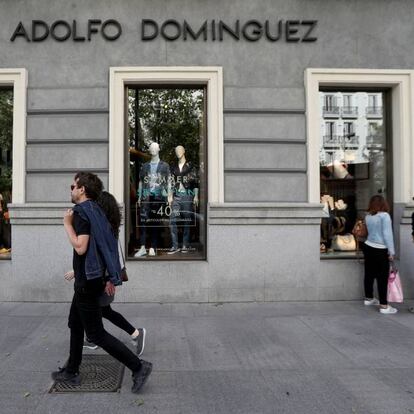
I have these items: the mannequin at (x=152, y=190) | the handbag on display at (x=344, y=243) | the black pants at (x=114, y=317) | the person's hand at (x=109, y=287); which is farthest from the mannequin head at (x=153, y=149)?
the person's hand at (x=109, y=287)

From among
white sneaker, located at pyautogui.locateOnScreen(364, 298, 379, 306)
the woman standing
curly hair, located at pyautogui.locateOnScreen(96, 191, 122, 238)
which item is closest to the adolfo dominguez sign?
the woman standing

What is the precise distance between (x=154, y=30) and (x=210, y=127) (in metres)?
1.92

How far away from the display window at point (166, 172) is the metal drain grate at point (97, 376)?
3.23 metres

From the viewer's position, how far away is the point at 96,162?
7.67 m

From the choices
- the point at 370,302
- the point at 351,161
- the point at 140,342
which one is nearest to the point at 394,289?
the point at 370,302

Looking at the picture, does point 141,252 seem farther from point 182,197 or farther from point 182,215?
point 182,197

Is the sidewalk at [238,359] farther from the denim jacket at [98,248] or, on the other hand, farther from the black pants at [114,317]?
the denim jacket at [98,248]

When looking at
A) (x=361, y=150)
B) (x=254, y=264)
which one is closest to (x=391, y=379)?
(x=254, y=264)

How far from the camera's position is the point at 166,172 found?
826 cm

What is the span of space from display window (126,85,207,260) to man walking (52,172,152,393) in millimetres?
4016

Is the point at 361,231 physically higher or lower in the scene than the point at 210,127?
lower

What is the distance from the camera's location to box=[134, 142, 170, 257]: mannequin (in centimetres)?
813

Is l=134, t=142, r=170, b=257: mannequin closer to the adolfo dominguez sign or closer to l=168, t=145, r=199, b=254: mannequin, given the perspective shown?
l=168, t=145, r=199, b=254: mannequin

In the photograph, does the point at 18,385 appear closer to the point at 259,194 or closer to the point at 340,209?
the point at 259,194
